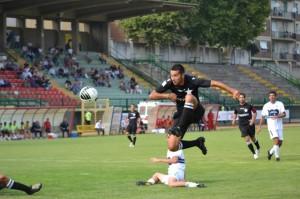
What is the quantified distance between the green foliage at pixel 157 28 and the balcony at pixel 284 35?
3364 cm

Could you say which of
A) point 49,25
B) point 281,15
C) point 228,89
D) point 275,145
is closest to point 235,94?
point 228,89

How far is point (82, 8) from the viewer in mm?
68438

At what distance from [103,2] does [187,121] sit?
5059 centimetres

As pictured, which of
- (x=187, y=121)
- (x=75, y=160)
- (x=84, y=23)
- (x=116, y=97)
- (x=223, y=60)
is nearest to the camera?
(x=187, y=121)

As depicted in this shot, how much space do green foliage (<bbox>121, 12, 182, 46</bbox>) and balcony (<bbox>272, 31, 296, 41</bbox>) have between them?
3364cm

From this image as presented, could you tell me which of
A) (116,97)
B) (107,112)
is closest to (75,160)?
(107,112)

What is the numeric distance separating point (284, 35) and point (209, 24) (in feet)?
110

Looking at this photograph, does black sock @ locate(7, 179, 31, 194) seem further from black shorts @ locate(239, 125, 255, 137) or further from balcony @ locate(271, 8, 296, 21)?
balcony @ locate(271, 8, 296, 21)

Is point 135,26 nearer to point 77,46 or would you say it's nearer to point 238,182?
point 77,46

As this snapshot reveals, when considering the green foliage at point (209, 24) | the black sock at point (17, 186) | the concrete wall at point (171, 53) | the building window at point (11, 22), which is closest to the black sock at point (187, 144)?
the black sock at point (17, 186)

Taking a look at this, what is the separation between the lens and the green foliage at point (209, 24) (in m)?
81.8

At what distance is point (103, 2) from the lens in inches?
2547

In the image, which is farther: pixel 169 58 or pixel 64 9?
pixel 169 58

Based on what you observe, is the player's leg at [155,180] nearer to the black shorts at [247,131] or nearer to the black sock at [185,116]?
the black sock at [185,116]
